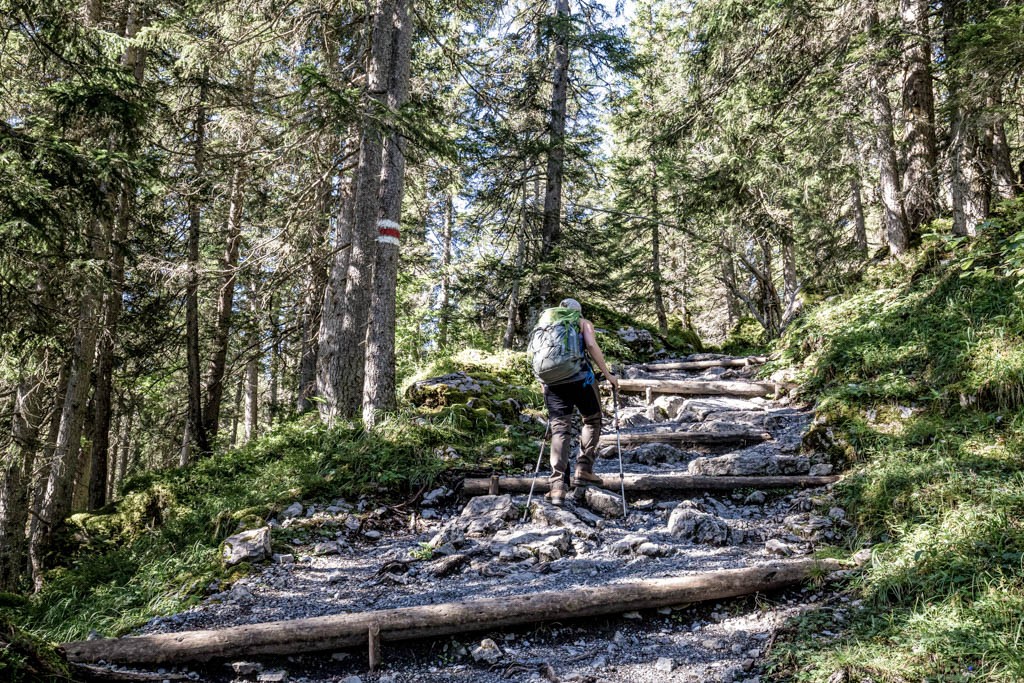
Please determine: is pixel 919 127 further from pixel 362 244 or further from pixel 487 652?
pixel 487 652

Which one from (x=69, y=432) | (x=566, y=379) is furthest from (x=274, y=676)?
(x=69, y=432)


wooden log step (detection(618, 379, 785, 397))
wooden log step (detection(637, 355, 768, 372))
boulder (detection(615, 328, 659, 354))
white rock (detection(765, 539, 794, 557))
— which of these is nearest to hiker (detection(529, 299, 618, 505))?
white rock (detection(765, 539, 794, 557))

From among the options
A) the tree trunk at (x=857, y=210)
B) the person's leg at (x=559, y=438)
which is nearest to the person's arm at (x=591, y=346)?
the person's leg at (x=559, y=438)

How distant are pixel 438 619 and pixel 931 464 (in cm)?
446

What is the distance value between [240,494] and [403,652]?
4.54 meters

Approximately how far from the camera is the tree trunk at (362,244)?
768cm

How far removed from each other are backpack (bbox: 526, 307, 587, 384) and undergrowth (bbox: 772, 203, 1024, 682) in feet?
9.52

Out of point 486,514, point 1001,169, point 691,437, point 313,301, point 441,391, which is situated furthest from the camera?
point 313,301

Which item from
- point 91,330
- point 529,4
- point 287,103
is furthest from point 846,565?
point 529,4

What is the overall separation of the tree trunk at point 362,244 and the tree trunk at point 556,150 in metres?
4.18

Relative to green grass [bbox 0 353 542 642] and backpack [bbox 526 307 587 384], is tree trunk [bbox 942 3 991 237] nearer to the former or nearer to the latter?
backpack [bbox 526 307 587 384]

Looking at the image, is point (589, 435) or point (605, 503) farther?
point (589, 435)

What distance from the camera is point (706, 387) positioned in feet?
35.1

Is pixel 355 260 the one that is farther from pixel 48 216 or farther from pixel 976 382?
pixel 976 382
